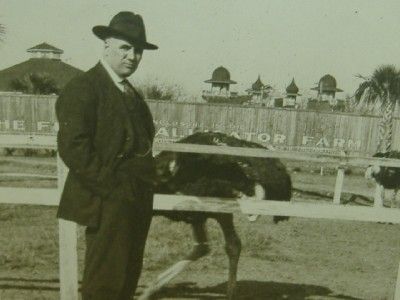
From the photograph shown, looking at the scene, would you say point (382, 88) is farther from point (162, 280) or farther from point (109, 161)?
point (109, 161)

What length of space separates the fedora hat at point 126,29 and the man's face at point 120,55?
0.08 feet

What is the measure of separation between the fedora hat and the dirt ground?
1926 millimetres

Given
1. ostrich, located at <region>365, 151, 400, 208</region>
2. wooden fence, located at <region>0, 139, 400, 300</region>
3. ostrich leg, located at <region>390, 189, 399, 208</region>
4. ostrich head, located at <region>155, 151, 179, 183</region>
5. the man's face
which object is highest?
the man's face

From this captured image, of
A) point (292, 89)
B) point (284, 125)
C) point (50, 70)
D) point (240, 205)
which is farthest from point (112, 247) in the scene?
point (292, 89)

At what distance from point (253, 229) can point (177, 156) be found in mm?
2917

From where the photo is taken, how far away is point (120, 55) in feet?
7.27

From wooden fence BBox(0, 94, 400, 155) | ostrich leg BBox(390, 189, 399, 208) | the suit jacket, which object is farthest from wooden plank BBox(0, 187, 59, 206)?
wooden fence BBox(0, 94, 400, 155)

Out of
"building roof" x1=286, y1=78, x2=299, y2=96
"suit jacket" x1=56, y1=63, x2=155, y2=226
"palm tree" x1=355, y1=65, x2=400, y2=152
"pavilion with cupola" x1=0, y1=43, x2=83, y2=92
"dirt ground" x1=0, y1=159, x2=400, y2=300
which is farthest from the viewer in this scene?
"building roof" x1=286, y1=78, x2=299, y2=96

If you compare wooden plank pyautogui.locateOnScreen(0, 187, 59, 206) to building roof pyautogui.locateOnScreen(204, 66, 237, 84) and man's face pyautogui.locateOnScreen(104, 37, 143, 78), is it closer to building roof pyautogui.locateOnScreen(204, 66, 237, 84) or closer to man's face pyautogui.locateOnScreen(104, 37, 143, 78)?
man's face pyautogui.locateOnScreen(104, 37, 143, 78)

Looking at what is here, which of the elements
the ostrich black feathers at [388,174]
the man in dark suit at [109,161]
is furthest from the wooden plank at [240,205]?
the ostrich black feathers at [388,174]

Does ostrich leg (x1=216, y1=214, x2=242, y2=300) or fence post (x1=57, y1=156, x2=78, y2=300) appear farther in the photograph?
ostrich leg (x1=216, y1=214, x2=242, y2=300)

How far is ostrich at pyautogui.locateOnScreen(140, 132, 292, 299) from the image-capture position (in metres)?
3.33

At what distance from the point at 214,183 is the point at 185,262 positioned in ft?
1.66

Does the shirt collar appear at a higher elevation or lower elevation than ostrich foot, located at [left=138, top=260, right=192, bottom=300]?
higher
